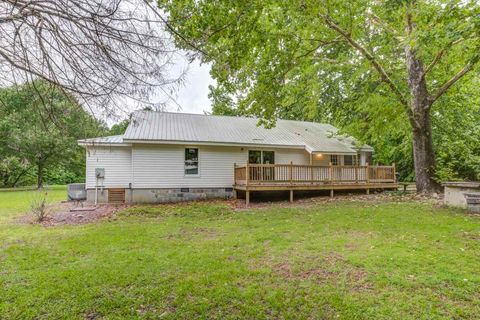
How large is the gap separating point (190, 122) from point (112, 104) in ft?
39.4

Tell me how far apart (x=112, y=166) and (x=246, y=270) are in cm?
1038

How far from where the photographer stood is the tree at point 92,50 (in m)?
3.05

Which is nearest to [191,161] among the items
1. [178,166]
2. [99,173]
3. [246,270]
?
[178,166]

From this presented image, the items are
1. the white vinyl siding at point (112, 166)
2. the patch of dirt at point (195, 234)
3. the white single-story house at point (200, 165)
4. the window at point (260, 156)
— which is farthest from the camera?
the window at point (260, 156)

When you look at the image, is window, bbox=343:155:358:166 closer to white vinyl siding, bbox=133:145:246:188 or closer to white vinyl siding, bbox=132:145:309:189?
white vinyl siding, bbox=132:145:309:189

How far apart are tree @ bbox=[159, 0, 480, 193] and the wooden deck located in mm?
2452

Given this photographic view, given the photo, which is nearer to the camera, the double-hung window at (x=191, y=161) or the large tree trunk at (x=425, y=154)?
the large tree trunk at (x=425, y=154)

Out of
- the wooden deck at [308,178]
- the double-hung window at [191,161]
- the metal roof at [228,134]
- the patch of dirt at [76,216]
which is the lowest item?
the patch of dirt at [76,216]

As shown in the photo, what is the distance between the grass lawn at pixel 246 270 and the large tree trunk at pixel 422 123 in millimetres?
4736

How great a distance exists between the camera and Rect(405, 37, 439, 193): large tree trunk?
472 inches

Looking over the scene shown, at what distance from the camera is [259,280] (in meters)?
4.08

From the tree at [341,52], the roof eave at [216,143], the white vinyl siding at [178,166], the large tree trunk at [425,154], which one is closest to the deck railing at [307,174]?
the white vinyl siding at [178,166]

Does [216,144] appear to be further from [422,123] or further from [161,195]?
[422,123]

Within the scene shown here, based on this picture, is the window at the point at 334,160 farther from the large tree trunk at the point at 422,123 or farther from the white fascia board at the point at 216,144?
the large tree trunk at the point at 422,123
